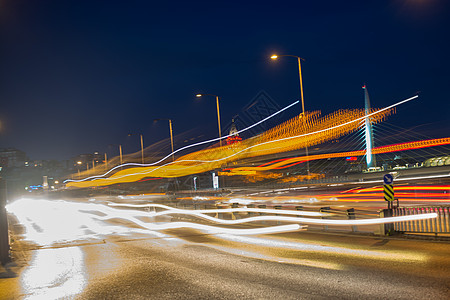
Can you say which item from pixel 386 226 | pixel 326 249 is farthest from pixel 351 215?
pixel 326 249

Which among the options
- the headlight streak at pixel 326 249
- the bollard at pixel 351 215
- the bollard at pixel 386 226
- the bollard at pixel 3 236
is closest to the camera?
the headlight streak at pixel 326 249

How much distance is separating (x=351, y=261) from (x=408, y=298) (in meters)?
3.55

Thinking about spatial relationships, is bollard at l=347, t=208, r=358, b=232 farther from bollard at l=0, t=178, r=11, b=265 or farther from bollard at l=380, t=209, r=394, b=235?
bollard at l=0, t=178, r=11, b=265

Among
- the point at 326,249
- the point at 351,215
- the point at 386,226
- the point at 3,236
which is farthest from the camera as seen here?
the point at 351,215

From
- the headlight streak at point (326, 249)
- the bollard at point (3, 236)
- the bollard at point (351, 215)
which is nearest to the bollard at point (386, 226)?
the bollard at point (351, 215)

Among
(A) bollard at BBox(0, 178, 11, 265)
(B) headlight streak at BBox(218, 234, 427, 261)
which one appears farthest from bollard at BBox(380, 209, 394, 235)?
(A) bollard at BBox(0, 178, 11, 265)

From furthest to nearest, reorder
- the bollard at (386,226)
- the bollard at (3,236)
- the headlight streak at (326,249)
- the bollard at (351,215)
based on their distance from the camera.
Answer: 1. the bollard at (351,215)
2. the bollard at (386,226)
3. the bollard at (3,236)
4. the headlight streak at (326,249)

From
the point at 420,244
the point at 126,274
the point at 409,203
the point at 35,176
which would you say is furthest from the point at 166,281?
the point at 35,176

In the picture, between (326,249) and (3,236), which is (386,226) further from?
(3,236)

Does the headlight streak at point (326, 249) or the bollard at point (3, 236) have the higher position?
the bollard at point (3, 236)

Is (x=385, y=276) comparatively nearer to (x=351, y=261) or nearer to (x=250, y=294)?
(x=351, y=261)

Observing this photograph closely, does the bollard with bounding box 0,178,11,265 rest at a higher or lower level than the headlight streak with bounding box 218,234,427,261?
higher

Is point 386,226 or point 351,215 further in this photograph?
point 351,215

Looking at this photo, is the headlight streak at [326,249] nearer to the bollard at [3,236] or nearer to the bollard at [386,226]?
the bollard at [386,226]
